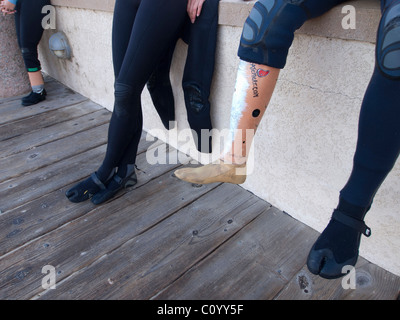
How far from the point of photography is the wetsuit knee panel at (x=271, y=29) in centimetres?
84

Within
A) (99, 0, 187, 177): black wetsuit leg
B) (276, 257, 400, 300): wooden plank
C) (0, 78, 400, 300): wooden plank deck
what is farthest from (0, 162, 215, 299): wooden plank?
(276, 257, 400, 300): wooden plank

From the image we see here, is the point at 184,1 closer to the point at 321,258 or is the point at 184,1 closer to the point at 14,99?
the point at 321,258

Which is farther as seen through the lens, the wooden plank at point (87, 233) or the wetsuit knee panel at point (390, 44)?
the wooden plank at point (87, 233)

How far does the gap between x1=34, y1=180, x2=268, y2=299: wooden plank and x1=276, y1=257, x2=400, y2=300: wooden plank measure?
0.30m

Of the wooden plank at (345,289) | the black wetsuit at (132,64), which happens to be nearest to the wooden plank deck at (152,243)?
the wooden plank at (345,289)

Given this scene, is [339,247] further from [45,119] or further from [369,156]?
[45,119]

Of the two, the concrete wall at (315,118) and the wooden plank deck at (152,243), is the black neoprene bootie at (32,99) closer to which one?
the wooden plank deck at (152,243)

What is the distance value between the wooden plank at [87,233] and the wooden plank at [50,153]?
354mm

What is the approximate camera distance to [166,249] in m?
1.20

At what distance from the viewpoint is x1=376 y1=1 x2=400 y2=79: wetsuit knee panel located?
0.68 meters

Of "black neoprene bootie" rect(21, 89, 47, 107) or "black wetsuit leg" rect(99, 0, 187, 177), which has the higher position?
"black wetsuit leg" rect(99, 0, 187, 177)

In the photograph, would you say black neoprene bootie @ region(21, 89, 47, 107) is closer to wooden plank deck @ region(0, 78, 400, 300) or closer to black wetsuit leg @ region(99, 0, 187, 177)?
wooden plank deck @ region(0, 78, 400, 300)

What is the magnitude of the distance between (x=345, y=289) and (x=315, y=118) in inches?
22.7

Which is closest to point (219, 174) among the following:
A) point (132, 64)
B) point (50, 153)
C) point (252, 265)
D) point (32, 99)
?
point (252, 265)
